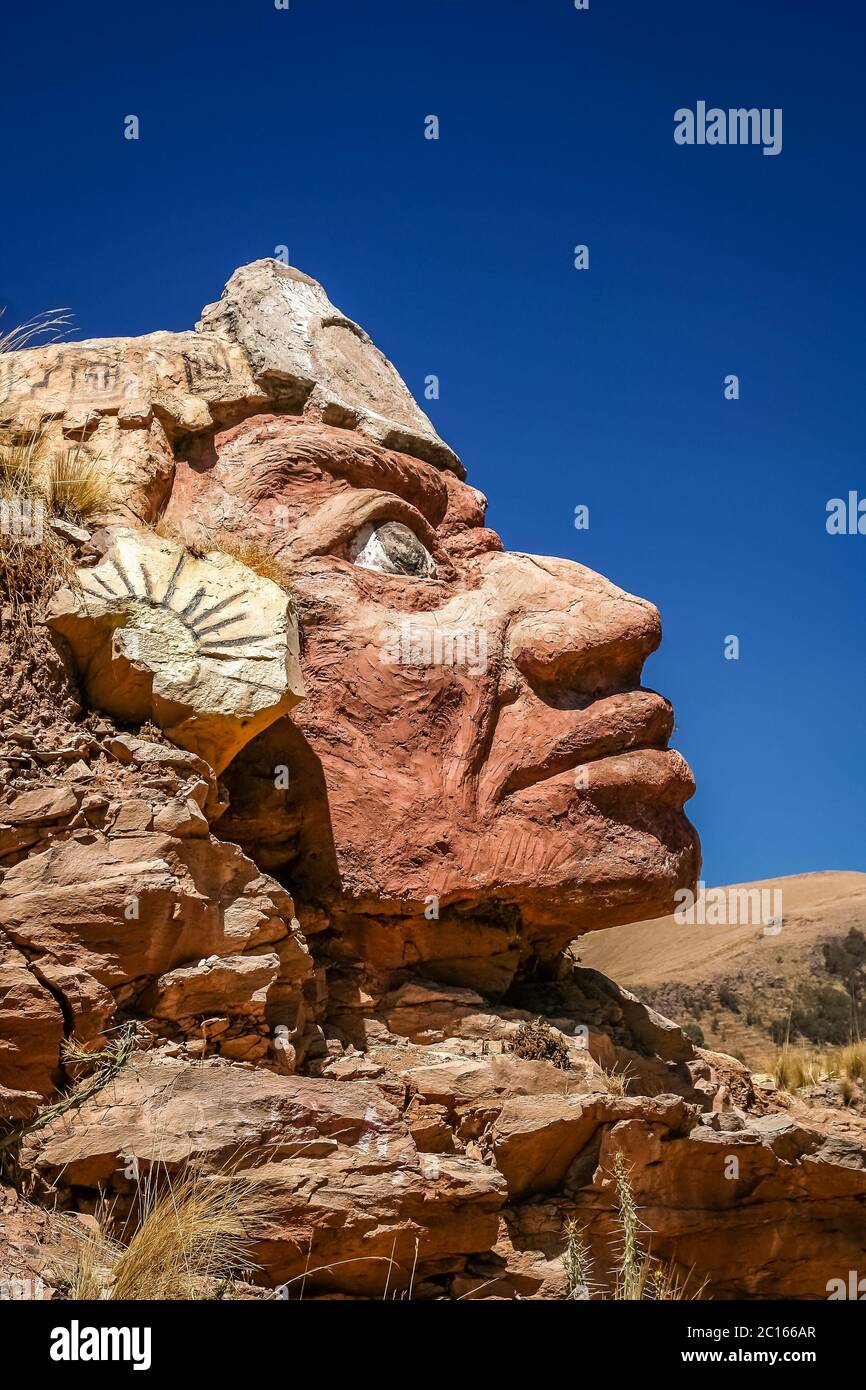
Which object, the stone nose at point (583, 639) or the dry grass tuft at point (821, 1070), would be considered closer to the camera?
the stone nose at point (583, 639)

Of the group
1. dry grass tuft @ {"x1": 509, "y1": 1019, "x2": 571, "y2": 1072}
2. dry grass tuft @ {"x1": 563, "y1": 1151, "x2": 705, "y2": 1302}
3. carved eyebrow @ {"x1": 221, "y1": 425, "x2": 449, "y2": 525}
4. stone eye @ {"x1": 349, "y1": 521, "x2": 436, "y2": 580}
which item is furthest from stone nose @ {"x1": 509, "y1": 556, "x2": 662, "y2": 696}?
dry grass tuft @ {"x1": 563, "y1": 1151, "x2": 705, "y2": 1302}

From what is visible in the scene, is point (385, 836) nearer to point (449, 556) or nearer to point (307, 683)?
point (307, 683)

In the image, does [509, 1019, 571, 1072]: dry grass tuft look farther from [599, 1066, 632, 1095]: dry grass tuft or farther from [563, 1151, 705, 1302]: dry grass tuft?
[563, 1151, 705, 1302]: dry grass tuft

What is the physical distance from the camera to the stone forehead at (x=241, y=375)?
8422 millimetres

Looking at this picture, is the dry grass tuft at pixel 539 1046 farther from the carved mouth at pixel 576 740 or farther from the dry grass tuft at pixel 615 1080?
the carved mouth at pixel 576 740

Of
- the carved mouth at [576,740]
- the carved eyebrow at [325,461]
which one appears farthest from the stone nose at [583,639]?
the carved eyebrow at [325,461]

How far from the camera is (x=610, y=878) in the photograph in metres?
7.48

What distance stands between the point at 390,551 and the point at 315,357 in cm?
181

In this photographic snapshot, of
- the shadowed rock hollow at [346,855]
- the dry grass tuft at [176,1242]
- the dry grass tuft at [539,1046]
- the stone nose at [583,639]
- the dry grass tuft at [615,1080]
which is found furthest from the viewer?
the stone nose at [583,639]

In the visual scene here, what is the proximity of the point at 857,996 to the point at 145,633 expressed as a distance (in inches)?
811

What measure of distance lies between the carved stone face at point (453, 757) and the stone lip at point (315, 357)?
0.92m

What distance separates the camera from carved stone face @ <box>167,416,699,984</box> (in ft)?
24.5
